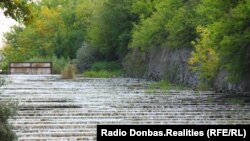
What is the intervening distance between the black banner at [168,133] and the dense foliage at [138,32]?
226 cm

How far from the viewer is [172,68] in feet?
91.7

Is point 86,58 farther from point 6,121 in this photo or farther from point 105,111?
point 6,121

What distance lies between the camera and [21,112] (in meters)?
15.2

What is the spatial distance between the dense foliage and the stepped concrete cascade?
1.35 meters

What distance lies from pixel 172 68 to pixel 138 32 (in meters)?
4.63

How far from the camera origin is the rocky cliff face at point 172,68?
2138 centimetres

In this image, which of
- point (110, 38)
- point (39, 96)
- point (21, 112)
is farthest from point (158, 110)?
point (110, 38)

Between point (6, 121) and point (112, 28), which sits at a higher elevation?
point (112, 28)

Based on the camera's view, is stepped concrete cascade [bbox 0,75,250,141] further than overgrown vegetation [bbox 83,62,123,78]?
No

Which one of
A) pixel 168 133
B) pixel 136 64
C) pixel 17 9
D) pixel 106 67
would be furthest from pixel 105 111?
pixel 106 67

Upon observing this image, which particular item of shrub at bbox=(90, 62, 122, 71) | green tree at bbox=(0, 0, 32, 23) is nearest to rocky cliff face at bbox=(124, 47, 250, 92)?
shrub at bbox=(90, 62, 122, 71)

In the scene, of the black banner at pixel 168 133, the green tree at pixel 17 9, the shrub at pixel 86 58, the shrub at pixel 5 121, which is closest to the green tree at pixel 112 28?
the shrub at pixel 86 58

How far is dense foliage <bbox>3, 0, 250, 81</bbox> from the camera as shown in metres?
16.7

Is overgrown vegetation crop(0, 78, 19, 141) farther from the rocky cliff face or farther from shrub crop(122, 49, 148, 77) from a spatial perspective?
shrub crop(122, 49, 148, 77)
